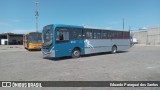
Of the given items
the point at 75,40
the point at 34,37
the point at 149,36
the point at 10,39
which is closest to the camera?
the point at 75,40

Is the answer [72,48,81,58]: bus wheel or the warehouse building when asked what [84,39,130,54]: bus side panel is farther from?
the warehouse building

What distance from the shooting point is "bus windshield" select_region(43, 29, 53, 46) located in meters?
14.3

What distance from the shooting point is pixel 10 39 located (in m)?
75.2

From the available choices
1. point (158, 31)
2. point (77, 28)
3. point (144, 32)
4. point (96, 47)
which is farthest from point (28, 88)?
point (144, 32)

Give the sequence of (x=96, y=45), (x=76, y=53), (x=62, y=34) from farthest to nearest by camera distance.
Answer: (x=96, y=45) → (x=76, y=53) → (x=62, y=34)

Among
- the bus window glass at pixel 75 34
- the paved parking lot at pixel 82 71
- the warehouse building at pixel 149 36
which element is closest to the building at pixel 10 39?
the warehouse building at pixel 149 36

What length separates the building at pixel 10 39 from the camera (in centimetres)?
7100

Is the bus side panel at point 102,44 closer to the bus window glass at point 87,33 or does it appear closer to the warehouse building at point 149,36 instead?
the bus window glass at point 87,33

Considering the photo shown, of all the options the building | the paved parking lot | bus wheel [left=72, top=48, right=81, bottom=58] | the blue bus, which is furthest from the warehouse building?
the paved parking lot

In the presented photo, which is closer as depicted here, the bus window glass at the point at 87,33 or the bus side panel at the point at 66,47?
the bus side panel at the point at 66,47

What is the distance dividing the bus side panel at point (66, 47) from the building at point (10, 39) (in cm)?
6193

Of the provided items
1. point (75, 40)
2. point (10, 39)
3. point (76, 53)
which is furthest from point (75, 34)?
point (10, 39)

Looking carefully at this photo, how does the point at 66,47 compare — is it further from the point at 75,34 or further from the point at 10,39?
the point at 10,39

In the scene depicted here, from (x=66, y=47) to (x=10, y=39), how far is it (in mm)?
66735
